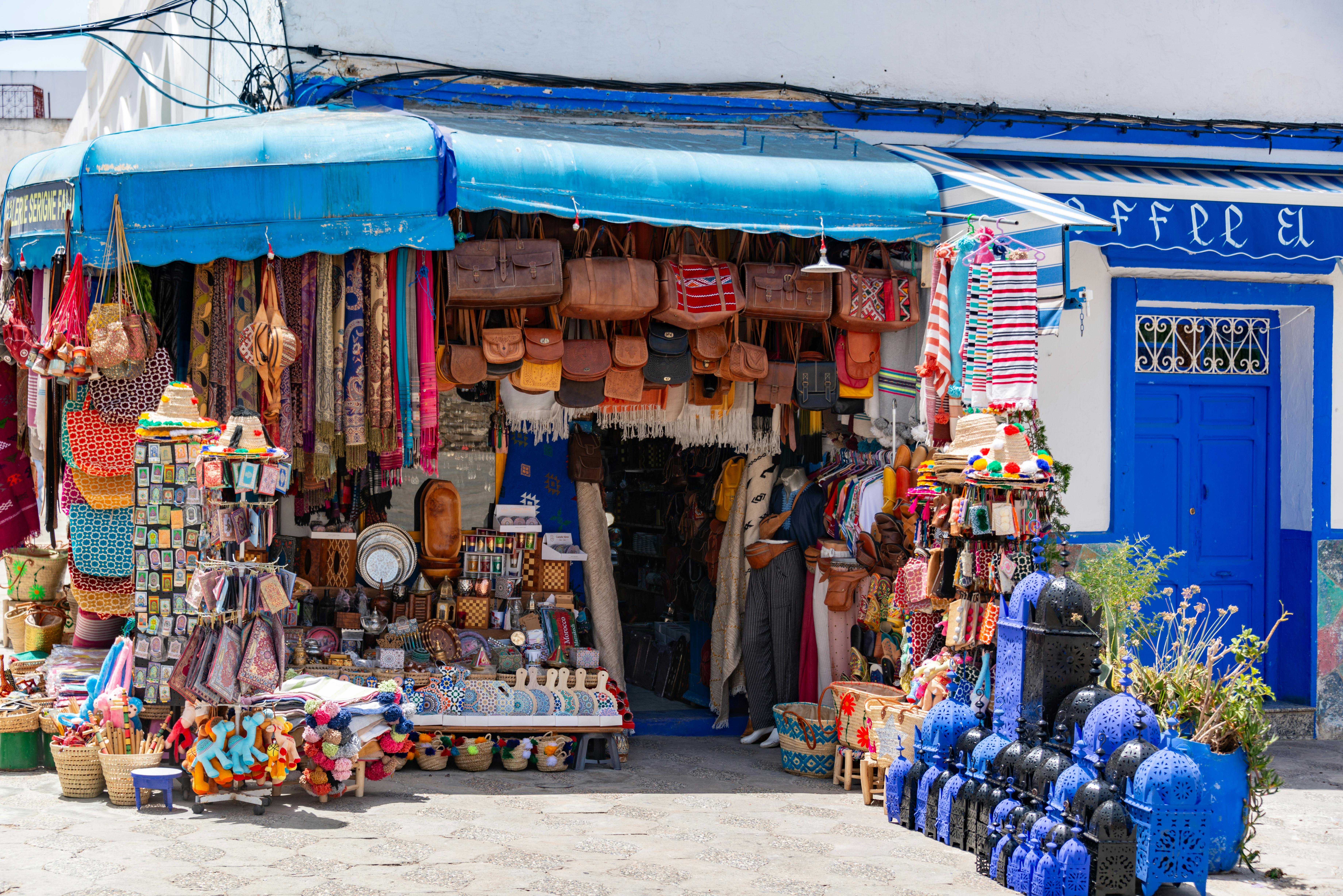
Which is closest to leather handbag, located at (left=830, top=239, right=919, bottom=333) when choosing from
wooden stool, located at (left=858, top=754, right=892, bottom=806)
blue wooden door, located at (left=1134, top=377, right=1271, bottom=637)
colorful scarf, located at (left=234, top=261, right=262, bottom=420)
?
blue wooden door, located at (left=1134, top=377, right=1271, bottom=637)

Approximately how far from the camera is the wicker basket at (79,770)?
6.88 m

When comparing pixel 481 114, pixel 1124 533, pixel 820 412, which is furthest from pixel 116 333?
pixel 1124 533

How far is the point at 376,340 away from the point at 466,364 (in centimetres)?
57

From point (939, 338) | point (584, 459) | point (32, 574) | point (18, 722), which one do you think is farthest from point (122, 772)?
point (939, 338)

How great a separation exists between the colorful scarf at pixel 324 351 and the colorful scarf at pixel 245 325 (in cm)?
33

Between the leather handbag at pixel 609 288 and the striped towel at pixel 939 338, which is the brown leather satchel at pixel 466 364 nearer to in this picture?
the leather handbag at pixel 609 288

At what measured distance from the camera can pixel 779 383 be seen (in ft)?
28.6

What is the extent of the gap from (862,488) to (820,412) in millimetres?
826

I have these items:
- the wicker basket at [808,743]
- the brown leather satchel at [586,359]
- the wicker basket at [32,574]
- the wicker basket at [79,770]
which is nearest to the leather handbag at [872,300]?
the brown leather satchel at [586,359]

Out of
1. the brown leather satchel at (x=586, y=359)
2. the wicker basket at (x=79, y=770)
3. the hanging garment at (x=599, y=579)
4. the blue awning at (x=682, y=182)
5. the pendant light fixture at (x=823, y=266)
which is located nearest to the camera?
the wicker basket at (x=79, y=770)

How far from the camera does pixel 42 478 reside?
859cm

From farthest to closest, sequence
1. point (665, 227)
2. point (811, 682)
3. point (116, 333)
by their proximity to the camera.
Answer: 1. point (811, 682)
2. point (665, 227)
3. point (116, 333)

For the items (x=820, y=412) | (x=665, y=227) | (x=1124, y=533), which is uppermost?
(x=665, y=227)

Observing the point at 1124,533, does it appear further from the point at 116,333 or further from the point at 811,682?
the point at 116,333
